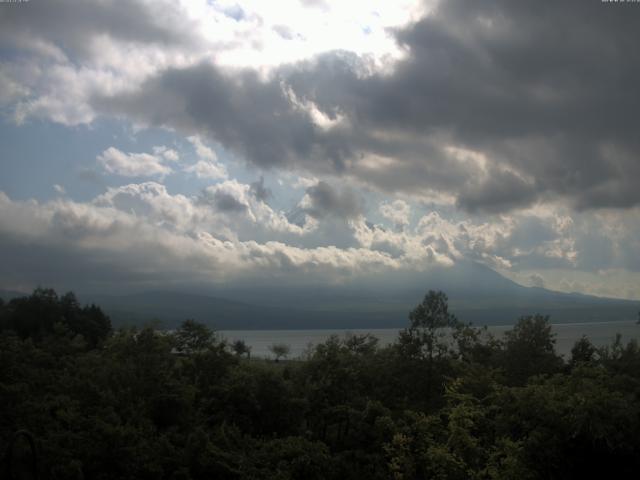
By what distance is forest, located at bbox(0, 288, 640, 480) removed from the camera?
2289cm

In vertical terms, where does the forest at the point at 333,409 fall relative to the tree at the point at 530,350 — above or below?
below

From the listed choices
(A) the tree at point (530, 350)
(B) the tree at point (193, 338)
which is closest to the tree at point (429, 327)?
(A) the tree at point (530, 350)

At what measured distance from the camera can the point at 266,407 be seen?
29391 mm

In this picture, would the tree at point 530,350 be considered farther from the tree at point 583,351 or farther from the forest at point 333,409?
the tree at point 583,351

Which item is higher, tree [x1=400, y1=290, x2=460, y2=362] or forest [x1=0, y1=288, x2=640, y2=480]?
tree [x1=400, y1=290, x2=460, y2=362]

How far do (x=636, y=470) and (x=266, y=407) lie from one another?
1575cm

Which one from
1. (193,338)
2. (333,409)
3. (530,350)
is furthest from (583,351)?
(193,338)

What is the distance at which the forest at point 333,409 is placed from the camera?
22.9m

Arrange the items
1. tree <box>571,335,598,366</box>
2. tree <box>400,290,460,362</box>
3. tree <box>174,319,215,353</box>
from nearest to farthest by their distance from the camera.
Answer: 1. tree <box>400,290,460,362</box>
2. tree <box>174,319,215,353</box>
3. tree <box>571,335,598,366</box>

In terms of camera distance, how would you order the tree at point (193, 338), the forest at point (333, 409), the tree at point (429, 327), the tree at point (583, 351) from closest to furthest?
the forest at point (333, 409) → the tree at point (429, 327) → the tree at point (193, 338) → the tree at point (583, 351)

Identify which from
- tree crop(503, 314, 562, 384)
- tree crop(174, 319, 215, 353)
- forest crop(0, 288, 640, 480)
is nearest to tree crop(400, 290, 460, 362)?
forest crop(0, 288, 640, 480)

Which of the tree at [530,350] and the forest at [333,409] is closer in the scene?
the forest at [333,409]

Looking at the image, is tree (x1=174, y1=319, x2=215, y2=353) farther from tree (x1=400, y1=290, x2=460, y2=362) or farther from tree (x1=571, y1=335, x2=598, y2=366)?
tree (x1=571, y1=335, x2=598, y2=366)

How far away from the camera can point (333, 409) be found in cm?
2880
